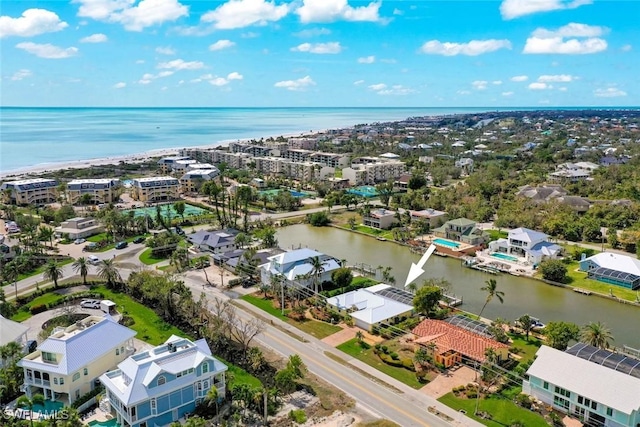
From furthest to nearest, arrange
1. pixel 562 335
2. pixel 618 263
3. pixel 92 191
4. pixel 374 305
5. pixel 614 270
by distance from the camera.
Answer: pixel 92 191, pixel 618 263, pixel 614 270, pixel 374 305, pixel 562 335

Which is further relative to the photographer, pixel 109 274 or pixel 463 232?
pixel 463 232

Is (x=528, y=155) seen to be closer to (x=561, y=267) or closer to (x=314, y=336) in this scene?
(x=561, y=267)

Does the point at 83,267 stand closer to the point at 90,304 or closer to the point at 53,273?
the point at 53,273

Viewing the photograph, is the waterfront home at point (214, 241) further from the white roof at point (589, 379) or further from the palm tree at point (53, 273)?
the white roof at point (589, 379)

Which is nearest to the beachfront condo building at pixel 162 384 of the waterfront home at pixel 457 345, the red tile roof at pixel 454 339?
the waterfront home at pixel 457 345

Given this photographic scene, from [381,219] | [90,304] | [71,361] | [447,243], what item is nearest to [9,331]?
[71,361]

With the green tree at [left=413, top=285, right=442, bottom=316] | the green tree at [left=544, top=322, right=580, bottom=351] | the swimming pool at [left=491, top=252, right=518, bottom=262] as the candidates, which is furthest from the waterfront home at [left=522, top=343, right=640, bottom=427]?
the swimming pool at [left=491, top=252, right=518, bottom=262]
